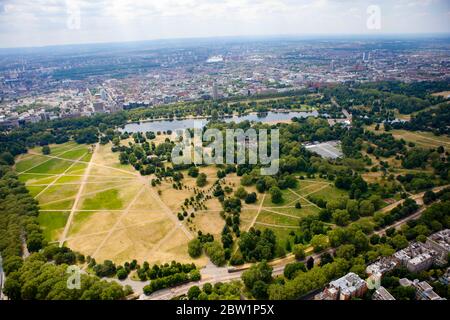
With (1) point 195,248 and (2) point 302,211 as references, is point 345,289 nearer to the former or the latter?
(1) point 195,248

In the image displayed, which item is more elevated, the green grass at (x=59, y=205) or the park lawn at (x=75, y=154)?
the park lawn at (x=75, y=154)

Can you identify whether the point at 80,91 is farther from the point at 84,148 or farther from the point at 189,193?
the point at 189,193

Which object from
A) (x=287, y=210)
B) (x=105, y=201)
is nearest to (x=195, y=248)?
(x=287, y=210)

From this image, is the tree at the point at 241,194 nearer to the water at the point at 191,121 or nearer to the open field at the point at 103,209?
the open field at the point at 103,209

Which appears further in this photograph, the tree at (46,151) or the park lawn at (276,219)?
the tree at (46,151)

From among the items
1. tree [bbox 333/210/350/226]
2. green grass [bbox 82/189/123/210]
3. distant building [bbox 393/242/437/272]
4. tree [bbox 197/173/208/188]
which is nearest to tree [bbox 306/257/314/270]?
distant building [bbox 393/242/437/272]

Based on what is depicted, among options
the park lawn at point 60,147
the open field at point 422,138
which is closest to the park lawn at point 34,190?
the park lawn at point 60,147
